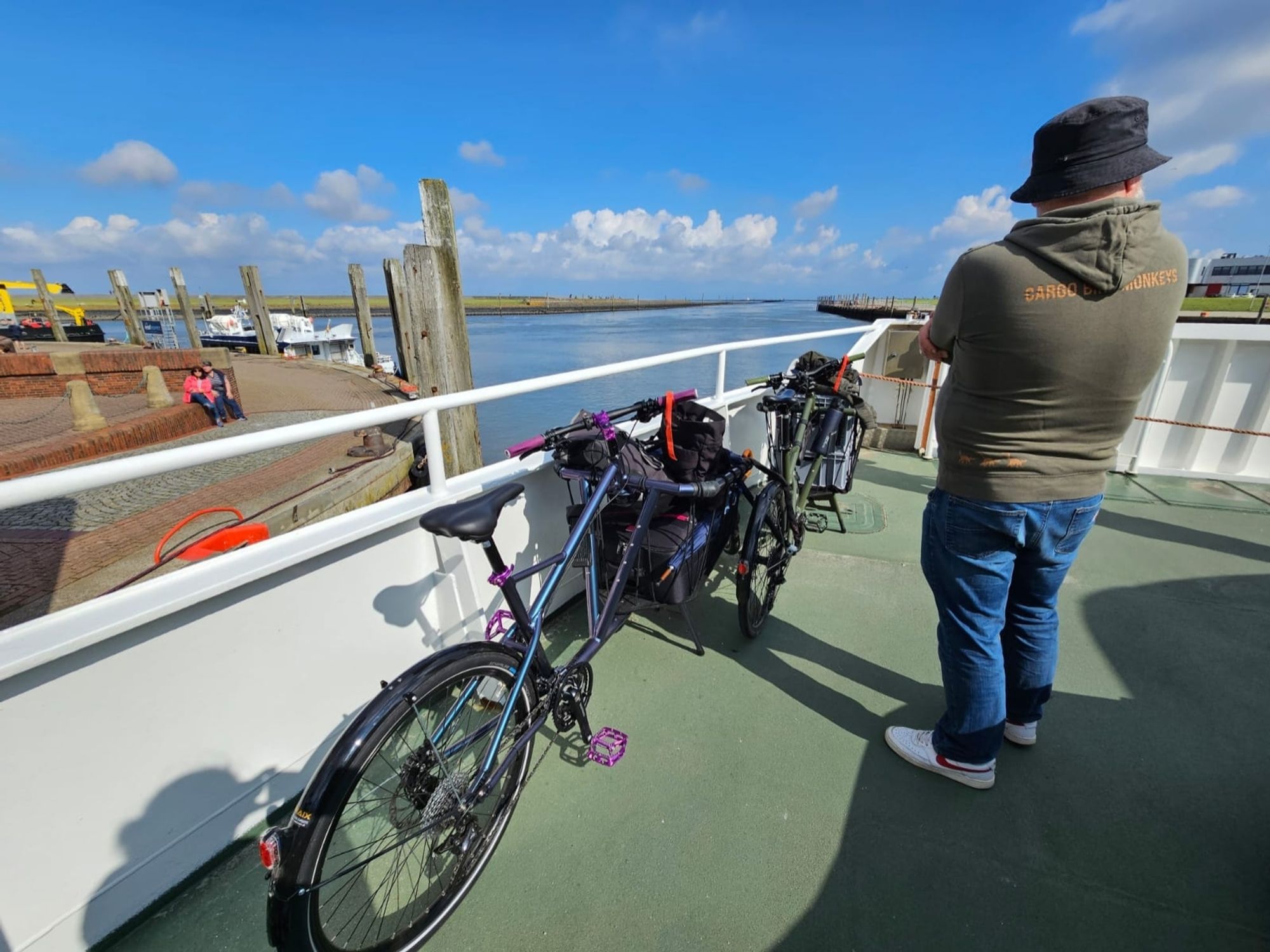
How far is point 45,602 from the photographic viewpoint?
356 centimetres

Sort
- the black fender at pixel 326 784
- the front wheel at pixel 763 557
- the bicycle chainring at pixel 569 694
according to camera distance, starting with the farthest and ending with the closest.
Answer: the front wheel at pixel 763 557
the bicycle chainring at pixel 569 694
the black fender at pixel 326 784

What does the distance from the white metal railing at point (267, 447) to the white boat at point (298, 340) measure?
68.6ft

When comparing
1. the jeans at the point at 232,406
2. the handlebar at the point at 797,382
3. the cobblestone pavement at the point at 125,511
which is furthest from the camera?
the jeans at the point at 232,406

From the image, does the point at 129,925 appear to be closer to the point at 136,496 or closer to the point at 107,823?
the point at 107,823

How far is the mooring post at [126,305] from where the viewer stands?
20422 mm

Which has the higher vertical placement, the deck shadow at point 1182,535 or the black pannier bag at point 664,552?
the black pannier bag at point 664,552

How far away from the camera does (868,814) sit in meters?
1.62

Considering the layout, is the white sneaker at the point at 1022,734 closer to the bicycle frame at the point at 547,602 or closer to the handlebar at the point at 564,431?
the bicycle frame at the point at 547,602

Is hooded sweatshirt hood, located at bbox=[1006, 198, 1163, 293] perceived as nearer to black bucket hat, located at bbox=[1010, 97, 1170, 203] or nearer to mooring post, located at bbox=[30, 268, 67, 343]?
black bucket hat, located at bbox=[1010, 97, 1170, 203]

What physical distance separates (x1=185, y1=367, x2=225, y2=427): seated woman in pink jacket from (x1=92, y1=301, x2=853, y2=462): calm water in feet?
12.9

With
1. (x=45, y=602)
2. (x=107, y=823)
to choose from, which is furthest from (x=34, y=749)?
(x=45, y=602)

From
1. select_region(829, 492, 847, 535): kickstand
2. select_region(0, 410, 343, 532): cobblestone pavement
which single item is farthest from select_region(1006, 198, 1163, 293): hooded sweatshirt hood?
select_region(0, 410, 343, 532): cobblestone pavement

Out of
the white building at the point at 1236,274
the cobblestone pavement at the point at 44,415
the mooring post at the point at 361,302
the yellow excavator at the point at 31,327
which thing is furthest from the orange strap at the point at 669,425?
the white building at the point at 1236,274

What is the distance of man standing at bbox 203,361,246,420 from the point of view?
8406mm
